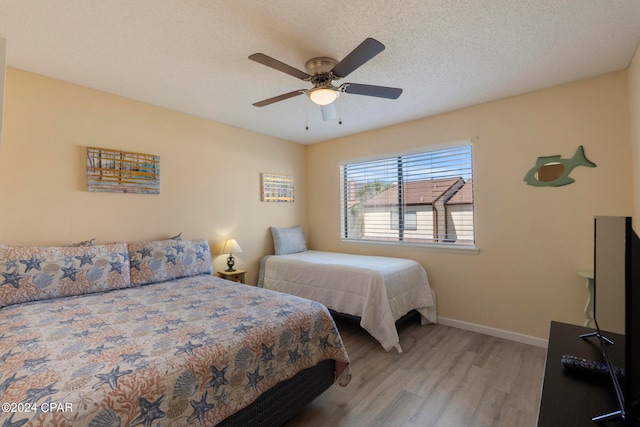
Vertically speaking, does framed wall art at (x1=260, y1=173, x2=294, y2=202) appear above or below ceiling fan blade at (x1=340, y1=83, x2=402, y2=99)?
below

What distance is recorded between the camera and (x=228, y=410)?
1.31 metres

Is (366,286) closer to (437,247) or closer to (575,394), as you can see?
(437,247)

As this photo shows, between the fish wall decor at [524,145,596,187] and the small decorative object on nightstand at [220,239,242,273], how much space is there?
3.18 meters

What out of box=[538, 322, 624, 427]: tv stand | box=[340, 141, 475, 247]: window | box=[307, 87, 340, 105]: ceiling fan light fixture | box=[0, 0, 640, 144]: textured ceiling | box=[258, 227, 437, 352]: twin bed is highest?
box=[0, 0, 640, 144]: textured ceiling

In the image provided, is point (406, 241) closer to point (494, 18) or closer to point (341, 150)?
point (341, 150)

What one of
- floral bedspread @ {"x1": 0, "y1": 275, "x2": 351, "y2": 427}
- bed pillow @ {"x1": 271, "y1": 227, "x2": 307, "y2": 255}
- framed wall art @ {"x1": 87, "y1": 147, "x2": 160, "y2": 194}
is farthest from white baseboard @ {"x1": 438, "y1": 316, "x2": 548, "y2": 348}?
framed wall art @ {"x1": 87, "y1": 147, "x2": 160, "y2": 194}

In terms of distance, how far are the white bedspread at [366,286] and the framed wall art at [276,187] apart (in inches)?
37.4

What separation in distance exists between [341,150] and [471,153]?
1802mm

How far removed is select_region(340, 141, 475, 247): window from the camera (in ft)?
10.6

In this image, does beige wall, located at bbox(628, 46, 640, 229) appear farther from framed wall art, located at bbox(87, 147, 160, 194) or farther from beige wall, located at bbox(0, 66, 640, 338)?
framed wall art, located at bbox(87, 147, 160, 194)

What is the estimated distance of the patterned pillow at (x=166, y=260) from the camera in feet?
8.36

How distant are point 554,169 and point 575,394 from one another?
2336 millimetres

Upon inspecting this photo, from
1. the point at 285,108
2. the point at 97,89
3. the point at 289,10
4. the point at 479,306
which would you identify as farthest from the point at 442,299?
Result: the point at 97,89

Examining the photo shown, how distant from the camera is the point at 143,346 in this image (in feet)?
4.40
